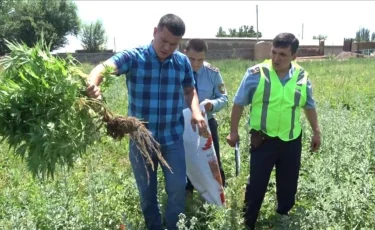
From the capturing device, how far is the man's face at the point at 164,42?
2.89 m

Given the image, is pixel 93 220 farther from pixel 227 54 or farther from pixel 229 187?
pixel 227 54

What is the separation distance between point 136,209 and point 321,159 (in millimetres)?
1916

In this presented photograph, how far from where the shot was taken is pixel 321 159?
4480 mm

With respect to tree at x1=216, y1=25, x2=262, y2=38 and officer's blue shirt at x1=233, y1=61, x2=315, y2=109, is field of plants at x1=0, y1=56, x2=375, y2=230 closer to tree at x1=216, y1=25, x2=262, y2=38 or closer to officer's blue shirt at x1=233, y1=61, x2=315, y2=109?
officer's blue shirt at x1=233, y1=61, x2=315, y2=109

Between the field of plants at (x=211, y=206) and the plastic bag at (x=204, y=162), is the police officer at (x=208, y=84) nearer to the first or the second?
the plastic bag at (x=204, y=162)

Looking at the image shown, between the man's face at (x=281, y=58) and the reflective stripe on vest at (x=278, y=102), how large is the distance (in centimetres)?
5

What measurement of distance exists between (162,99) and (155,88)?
0.09 meters

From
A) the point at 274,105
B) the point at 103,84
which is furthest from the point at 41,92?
the point at 274,105

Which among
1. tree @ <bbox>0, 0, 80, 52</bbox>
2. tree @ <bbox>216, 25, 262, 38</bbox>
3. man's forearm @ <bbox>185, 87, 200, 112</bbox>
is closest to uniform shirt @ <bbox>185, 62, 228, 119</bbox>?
man's forearm @ <bbox>185, 87, 200, 112</bbox>

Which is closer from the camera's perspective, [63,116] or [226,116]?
[63,116]

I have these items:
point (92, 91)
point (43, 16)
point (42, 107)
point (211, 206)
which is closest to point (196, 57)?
point (211, 206)

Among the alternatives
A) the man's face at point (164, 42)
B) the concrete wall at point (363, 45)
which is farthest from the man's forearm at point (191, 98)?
the concrete wall at point (363, 45)

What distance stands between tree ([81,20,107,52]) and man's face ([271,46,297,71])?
3786 centimetres

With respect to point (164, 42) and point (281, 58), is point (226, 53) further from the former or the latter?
point (164, 42)
